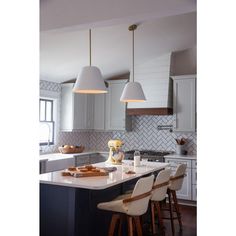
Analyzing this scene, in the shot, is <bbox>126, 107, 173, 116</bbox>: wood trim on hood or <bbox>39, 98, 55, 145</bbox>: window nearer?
<bbox>126, 107, 173, 116</bbox>: wood trim on hood

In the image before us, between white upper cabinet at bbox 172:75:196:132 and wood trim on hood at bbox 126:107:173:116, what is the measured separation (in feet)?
0.53

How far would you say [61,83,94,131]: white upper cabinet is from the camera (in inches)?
241

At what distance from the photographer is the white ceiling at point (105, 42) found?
265 centimetres

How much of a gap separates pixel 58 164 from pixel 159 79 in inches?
97.5

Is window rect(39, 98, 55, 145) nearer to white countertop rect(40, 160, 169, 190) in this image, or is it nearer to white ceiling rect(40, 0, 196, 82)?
white ceiling rect(40, 0, 196, 82)

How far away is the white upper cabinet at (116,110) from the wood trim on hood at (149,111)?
0.68 ft

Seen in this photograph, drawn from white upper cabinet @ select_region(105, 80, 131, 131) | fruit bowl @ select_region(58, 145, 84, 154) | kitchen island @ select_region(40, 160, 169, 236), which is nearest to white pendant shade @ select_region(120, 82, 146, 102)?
kitchen island @ select_region(40, 160, 169, 236)

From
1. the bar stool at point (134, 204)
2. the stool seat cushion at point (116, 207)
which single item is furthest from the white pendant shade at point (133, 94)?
the stool seat cushion at point (116, 207)

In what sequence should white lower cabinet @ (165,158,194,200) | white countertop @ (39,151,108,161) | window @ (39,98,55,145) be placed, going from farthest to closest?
window @ (39,98,55,145), white lower cabinet @ (165,158,194,200), white countertop @ (39,151,108,161)

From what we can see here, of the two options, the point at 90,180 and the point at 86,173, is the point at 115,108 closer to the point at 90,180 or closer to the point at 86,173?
the point at 86,173

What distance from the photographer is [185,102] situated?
18.7 feet

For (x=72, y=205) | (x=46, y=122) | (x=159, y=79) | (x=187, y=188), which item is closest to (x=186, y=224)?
(x=187, y=188)
